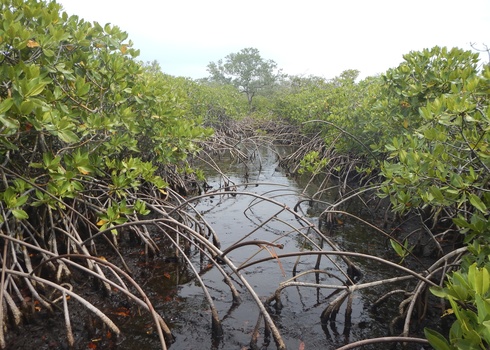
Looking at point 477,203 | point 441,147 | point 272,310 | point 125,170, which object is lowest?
point 272,310

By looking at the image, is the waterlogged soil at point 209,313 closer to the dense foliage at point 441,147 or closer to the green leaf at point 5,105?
the dense foliage at point 441,147

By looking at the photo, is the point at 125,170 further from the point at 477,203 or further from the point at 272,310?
the point at 477,203

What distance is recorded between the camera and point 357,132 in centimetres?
704

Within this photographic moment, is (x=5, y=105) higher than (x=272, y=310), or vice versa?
(x=5, y=105)

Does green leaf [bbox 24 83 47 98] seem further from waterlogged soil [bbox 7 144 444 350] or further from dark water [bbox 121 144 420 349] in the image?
dark water [bbox 121 144 420 349]

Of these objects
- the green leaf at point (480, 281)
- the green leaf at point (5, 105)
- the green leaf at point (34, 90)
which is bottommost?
the green leaf at point (480, 281)

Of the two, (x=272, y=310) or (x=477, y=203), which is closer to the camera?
(x=477, y=203)

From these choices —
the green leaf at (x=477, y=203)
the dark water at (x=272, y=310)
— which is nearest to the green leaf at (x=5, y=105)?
the dark water at (x=272, y=310)

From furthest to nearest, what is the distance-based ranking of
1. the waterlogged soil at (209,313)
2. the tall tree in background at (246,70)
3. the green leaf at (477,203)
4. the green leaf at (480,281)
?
1. the tall tree in background at (246,70)
2. the waterlogged soil at (209,313)
3. the green leaf at (477,203)
4. the green leaf at (480,281)

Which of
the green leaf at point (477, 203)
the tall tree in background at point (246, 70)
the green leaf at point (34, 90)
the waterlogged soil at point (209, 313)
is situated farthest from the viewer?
the tall tree in background at point (246, 70)

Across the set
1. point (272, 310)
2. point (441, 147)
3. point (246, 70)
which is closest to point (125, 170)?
point (272, 310)

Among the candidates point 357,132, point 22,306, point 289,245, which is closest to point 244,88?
point 357,132

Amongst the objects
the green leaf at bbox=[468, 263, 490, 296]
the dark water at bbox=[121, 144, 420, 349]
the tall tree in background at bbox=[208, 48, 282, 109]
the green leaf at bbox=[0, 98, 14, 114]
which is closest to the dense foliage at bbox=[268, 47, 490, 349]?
the green leaf at bbox=[468, 263, 490, 296]

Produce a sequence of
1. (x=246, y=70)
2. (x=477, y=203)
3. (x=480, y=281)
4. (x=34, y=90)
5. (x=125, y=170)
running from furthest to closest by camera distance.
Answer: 1. (x=246, y=70)
2. (x=125, y=170)
3. (x=34, y=90)
4. (x=477, y=203)
5. (x=480, y=281)
